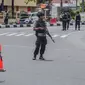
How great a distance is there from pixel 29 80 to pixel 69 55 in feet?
25.7

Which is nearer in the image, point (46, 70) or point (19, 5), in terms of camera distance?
point (46, 70)

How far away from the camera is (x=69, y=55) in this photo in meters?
20.2

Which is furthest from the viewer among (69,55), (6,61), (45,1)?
(45,1)

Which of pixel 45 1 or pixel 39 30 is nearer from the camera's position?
pixel 39 30

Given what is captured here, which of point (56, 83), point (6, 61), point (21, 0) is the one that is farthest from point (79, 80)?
point (21, 0)

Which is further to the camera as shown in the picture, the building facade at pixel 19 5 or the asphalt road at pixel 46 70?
the building facade at pixel 19 5

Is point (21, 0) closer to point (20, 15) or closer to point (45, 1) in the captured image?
point (45, 1)

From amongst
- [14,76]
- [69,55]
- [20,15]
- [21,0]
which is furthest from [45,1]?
[14,76]

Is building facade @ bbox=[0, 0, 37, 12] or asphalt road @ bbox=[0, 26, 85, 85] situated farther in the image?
building facade @ bbox=[0, 0, 37, 12]

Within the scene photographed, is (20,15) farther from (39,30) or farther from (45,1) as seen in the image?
(39,30)

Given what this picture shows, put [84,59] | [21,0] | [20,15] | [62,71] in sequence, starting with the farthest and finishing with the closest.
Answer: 1. [21,0]
2. [20,15]
3. [84,59]
4. [62,71]

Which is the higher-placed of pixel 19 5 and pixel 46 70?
pixel 46 70

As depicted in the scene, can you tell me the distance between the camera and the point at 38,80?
41.1 ft

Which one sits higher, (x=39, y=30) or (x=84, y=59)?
(x=39, y=30)
